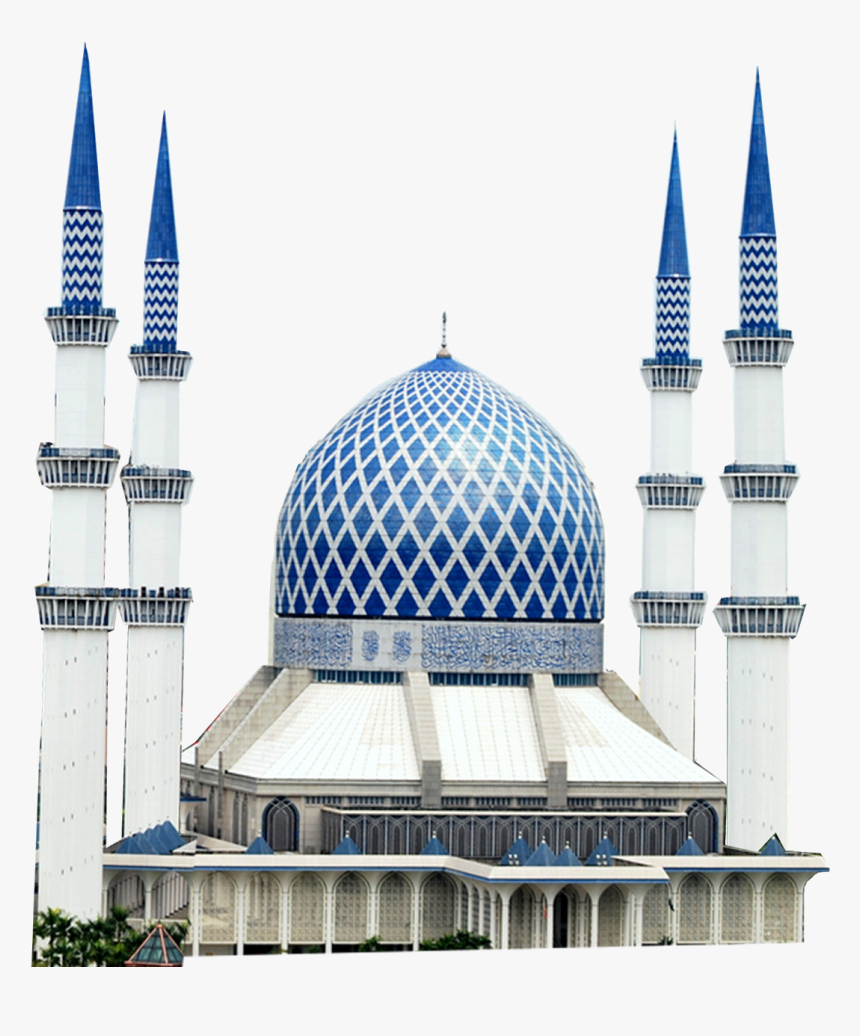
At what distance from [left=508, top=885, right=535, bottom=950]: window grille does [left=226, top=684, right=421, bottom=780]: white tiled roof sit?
11.8 ft

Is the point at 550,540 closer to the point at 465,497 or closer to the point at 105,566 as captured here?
the point at 465,497

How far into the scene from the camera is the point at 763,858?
2111 inches

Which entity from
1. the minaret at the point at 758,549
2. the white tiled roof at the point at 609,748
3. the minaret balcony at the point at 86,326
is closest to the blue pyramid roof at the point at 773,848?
the minaret at the point at 758,549

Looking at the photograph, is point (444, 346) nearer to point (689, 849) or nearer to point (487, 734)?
point (487, 734)

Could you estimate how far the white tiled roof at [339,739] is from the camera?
177 feet

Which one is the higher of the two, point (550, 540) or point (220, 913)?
point (550, 540)

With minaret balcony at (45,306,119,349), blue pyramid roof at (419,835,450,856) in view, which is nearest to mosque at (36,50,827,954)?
minaret balcony at (45,306,119,349)

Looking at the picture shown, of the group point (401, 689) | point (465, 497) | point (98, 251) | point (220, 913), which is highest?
point (98, 251)

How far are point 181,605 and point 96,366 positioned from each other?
5681 millimetres

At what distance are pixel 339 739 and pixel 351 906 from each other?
3.37 m

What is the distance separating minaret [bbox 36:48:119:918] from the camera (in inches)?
1945

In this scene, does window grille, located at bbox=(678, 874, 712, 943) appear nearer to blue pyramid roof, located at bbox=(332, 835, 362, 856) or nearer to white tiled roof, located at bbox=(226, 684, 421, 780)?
white tiled roof, located at bbox=(226, 684, 421, 780)

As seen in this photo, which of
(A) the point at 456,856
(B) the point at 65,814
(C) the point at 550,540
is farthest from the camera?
(C) the point at 550,540

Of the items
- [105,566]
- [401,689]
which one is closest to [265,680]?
[401,689]
